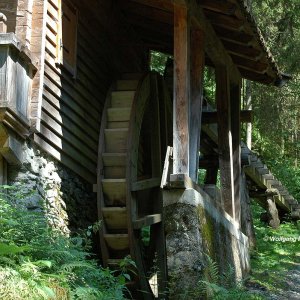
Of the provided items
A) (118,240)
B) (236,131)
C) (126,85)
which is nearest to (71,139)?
(118,240)

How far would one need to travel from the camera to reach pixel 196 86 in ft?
29.1

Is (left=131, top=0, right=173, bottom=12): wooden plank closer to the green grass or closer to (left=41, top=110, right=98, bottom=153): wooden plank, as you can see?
(left=41, top=110, right=98, bottom=153): wooden plank

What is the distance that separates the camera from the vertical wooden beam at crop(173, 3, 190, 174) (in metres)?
7.67

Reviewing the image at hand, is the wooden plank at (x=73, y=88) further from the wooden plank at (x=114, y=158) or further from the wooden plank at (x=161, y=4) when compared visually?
the wooden plank at (x=161, y=4)

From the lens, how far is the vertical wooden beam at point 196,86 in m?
8.58

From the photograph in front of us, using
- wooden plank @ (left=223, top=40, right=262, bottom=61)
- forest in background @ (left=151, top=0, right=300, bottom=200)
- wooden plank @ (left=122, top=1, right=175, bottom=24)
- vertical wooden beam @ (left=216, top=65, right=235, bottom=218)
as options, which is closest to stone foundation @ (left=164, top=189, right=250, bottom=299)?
vertical wooden beam @ (left=216, top=65, right=235, bottom=218)

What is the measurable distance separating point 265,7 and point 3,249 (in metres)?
14.6

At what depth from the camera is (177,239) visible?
286 inches

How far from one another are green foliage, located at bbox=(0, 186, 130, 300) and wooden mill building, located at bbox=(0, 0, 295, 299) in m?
0.97

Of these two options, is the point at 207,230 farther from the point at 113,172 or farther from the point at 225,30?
the point at 225,30

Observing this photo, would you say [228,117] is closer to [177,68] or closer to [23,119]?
[177,68]

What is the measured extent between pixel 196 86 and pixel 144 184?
1768 millimetres

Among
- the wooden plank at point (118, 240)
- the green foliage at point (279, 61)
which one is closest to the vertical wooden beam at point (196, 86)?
the wooden plank at point (118, 240)

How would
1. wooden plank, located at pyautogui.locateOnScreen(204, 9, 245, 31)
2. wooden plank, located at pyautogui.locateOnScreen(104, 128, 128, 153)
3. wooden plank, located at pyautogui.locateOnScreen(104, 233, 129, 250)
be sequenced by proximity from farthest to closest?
wooden plank, located at pyautogui.locateOnScreen(104, 128, 128, 153) < wooden plank, located at pyautogui.locateOnScreen(104, 233, 129, 250) < wooden plank, located at pyautogui.locateOnScreen(204, 9, 245, 31)
